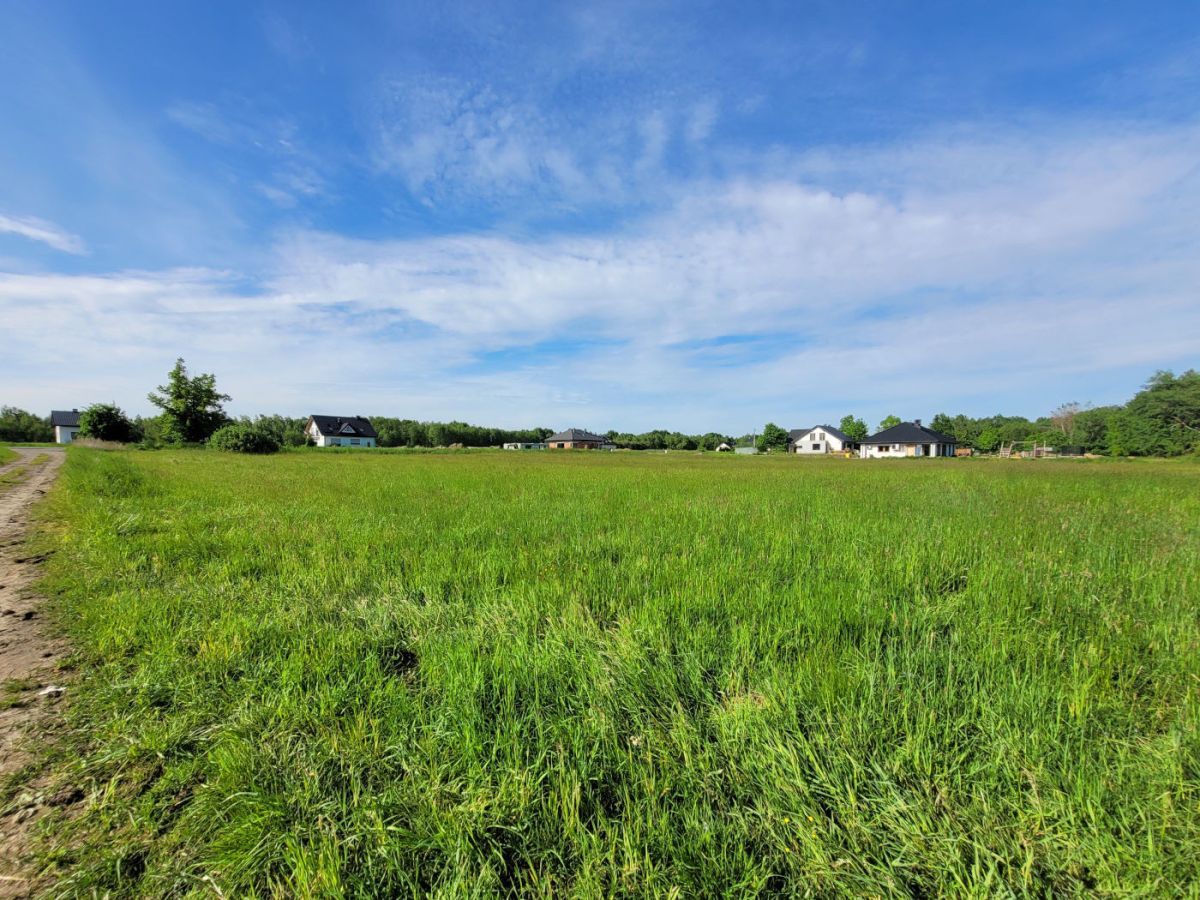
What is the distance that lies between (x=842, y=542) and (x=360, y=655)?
18.4 feet

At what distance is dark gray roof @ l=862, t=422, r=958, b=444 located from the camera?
263 feet

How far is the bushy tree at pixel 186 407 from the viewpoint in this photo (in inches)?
2184

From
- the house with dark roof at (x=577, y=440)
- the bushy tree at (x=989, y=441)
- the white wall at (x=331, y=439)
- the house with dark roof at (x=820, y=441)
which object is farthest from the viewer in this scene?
the house with dark roof at (x=577, y=440)

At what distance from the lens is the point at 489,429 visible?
120 meters

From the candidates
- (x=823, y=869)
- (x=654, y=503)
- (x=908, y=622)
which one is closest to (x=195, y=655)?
(x=823, y=869)

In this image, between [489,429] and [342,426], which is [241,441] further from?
[489,429]

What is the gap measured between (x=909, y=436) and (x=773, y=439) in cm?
2745

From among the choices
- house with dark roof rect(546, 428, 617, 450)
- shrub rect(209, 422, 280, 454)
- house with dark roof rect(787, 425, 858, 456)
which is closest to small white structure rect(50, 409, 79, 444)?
shrub rect(209, 422, 280, 454)

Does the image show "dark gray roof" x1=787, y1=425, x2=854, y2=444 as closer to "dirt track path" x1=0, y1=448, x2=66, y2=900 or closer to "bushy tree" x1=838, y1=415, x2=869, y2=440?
"bushy tree" x1=838, y1=415, x2=869, y2=440

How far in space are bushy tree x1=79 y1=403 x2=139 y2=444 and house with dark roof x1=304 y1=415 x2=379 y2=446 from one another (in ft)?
101

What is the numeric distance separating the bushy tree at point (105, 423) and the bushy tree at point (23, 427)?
127 feet

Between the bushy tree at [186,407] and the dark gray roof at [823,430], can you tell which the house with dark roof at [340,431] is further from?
the dark gray roof at [823,430]

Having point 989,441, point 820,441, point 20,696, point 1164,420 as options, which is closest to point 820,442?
point 820,441

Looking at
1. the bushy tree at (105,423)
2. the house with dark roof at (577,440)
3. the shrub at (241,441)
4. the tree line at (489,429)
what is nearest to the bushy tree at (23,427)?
the tree line at (489,429)
